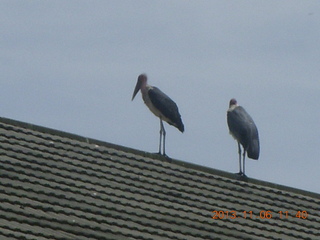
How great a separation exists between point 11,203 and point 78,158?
2640 mm

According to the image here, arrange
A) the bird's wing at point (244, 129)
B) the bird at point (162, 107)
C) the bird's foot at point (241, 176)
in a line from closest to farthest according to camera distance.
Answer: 1. the bird's foot at point (241, 176)
2. the bird's wing at point (244, 129)
3. the bird at point (162, 107)

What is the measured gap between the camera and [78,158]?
48.4 ft

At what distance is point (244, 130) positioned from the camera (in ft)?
59.0

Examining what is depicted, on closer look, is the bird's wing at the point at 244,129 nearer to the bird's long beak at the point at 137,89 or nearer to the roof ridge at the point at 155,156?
the roof ridge at the point at 155,156

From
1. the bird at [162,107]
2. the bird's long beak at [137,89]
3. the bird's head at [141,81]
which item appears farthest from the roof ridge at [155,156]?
the bird's long beak at [137,89]

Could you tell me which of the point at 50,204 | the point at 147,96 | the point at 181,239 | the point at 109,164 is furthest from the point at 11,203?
the point at 147,96

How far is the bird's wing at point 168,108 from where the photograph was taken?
60.7ft

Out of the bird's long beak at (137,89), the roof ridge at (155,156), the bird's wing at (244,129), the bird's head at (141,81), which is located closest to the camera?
the roof ridge at (155,156)

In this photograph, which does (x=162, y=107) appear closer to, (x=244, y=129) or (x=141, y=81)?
(x=244, y=129)

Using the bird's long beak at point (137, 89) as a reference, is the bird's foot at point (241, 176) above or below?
below

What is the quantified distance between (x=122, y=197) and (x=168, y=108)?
194 inches
